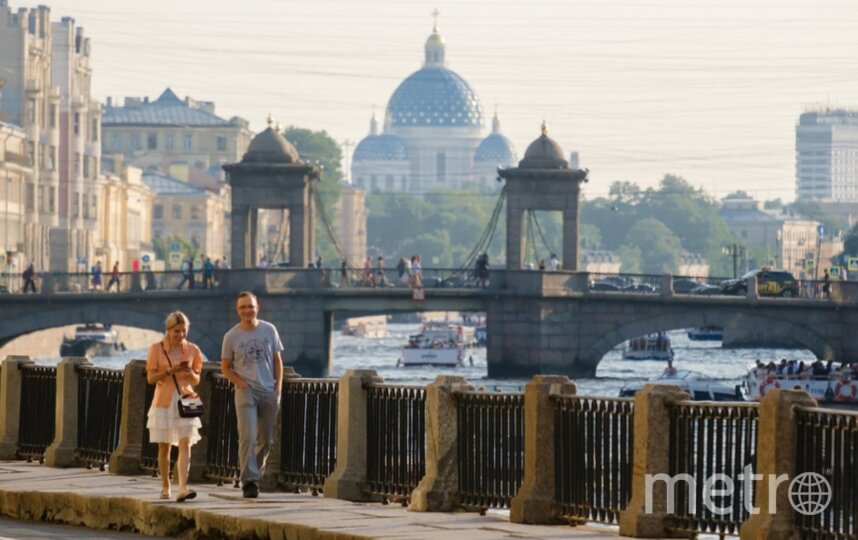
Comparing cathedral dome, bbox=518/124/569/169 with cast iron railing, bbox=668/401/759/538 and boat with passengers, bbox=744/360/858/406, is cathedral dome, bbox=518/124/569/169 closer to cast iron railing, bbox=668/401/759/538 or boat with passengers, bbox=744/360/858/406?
boat with passengers, bbox=744/360/858/406

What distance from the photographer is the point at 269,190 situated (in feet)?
295

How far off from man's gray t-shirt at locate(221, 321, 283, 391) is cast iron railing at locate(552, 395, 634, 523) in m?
2.75

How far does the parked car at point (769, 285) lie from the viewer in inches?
3524

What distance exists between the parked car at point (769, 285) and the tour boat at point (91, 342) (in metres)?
34.2

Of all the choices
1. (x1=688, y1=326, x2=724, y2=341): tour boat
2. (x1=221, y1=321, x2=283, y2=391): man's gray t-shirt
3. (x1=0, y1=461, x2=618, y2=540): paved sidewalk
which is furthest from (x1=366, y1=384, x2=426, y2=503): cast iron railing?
(x1=688, y1=326, x2=724, y2=341): tour boat

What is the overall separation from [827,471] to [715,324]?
6949 cm

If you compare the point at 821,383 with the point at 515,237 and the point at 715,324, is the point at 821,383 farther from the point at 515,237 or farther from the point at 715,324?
the point at 515,237

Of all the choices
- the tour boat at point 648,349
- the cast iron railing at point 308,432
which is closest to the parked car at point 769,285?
the tour boat at point 648,349

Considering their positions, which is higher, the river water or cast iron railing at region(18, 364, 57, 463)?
cast iron railing at region(18, 364, 57, 463)

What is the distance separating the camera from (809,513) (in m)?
18.5

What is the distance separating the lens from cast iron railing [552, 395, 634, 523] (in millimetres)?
20188

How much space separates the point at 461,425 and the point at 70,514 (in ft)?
11.4

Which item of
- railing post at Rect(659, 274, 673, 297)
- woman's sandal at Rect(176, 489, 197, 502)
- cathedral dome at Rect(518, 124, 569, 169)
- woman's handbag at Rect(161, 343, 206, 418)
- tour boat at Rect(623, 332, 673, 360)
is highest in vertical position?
cathedral dome at Rect(518, 124, 569, 169)

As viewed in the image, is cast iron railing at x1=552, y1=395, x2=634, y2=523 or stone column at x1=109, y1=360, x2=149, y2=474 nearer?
cast iron railing at x1=552, y1=395, x2=634, y2=523
